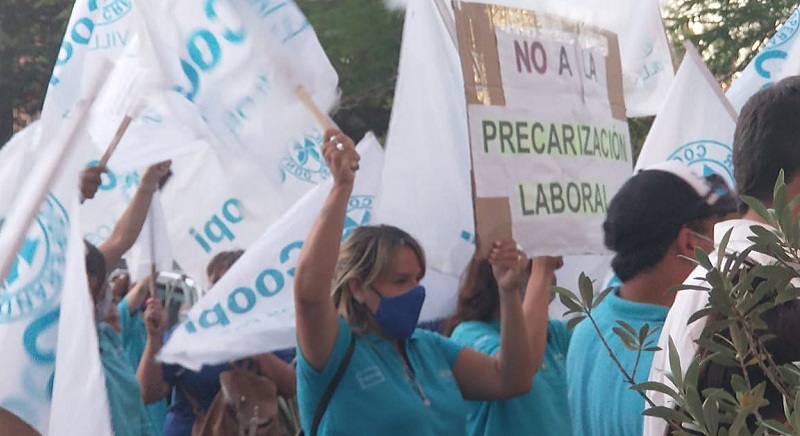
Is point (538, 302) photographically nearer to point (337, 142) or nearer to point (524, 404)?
point (524, 404)

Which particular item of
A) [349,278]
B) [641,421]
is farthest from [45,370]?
[641,421]

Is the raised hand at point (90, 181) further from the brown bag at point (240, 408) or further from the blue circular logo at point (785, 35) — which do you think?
the blue circular logo at point (785, 35)

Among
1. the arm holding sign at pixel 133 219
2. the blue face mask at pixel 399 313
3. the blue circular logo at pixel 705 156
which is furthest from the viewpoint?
the arm holding sign at pixel 133 219

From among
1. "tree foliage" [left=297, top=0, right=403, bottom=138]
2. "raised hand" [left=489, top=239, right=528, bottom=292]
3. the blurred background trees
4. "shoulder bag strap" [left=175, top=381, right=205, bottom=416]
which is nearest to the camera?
"raised hand" [left=489, top=239, right=528, bottom=292]

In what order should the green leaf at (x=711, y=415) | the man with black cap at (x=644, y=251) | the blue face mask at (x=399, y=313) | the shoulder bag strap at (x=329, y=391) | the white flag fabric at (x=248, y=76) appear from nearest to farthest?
the green leaf at (x=711, y=415)
the man with black cap at (x=644, y=251)
the shoulder bag strap at (x=329, y=391)
the blue face mask at (x=399, y=313)
the white flag fabric at (x=248, y=76)

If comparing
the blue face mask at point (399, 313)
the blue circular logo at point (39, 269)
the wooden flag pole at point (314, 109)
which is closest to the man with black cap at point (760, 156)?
the blue face mask at point (399, 313)

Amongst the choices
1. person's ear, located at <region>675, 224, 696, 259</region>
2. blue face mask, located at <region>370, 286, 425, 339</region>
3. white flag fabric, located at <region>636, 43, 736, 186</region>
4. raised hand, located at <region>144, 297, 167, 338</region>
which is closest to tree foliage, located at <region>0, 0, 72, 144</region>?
raised hand, located at <region>144, 297, 167, 338</region>

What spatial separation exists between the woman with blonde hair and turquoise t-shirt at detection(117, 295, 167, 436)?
2081 mm

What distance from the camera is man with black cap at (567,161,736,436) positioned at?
2883mm

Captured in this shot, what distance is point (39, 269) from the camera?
3432mm

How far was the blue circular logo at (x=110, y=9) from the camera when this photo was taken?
14.0 feet

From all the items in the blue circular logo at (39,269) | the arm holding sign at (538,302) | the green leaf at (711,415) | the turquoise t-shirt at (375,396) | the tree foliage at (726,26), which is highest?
the green leaf at (711,415)

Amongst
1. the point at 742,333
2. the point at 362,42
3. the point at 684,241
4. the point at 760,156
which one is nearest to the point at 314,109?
the point at 684,241

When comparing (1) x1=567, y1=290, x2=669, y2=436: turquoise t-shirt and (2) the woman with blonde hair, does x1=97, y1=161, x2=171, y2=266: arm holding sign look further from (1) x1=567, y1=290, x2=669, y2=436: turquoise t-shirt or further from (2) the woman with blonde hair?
(1) x1=567, y1=290, x2=669, y2=436: turquoise t-shirt
